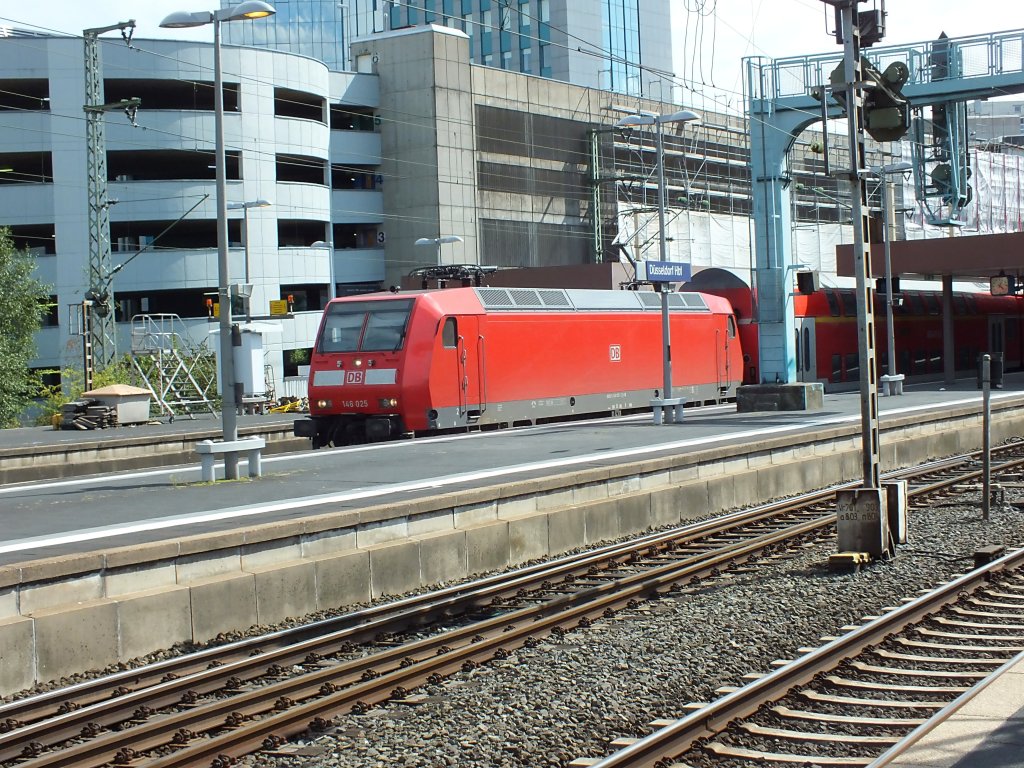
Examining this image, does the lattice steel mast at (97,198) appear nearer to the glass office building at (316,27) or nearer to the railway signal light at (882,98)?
the railway signal light at (882,98)

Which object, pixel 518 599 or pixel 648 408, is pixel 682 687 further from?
pixel 648 408

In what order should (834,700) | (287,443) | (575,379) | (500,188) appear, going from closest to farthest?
(834,700), (575,379), (287,443), (500,188)

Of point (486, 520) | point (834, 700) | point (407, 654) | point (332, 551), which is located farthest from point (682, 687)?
point (486, 520)

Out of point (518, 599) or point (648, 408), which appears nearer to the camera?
point (518, 599)

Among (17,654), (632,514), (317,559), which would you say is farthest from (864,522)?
(17,654)

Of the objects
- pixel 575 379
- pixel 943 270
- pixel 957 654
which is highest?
pixel 943 270

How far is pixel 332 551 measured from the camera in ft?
38.8

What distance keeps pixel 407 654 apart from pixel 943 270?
3501cm

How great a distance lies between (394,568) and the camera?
1223cm

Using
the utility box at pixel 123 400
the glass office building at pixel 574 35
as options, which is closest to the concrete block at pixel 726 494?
the utility box at pixel 123 400

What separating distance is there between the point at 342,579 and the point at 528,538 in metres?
3.01

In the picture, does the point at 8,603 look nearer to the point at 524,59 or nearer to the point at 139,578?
the point at 139,578

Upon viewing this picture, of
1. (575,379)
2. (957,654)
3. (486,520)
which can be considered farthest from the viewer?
(575,379)

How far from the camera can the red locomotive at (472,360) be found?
23375 mm
